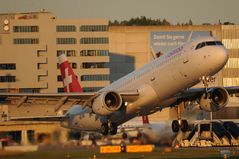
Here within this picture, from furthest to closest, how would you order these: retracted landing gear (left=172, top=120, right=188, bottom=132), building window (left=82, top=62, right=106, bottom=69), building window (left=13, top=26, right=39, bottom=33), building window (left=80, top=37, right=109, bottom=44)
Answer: building window (left=82, top=62, right=106, bottom=69), building window (left=80, top=37, right=109, bottom=44), building window (left=13, top=26, right=39, bottom=33), retracted landing gear (left=172, top=120, right=188, bottom=132)

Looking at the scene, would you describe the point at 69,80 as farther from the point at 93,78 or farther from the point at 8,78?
the point at 93,78

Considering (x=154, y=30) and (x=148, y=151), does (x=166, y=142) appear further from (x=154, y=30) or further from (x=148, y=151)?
(x=154, y=30)

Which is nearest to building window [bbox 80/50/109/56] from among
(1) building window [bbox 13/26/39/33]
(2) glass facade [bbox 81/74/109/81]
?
(2) glass facade [bbox 81/74/109/81]

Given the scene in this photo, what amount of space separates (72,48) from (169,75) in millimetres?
89972

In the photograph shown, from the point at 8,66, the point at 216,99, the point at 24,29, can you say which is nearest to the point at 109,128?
the point at 216,99

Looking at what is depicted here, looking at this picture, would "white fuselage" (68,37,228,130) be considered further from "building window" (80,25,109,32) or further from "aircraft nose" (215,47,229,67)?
"building window" (80,25,109,32)

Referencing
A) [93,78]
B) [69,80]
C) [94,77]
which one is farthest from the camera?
[93,78]

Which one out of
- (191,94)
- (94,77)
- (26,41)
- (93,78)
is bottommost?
(191,94)

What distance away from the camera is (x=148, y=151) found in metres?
59.3

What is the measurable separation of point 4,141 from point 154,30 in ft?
343

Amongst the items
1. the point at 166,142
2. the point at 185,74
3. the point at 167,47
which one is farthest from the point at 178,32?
the point at 185,74

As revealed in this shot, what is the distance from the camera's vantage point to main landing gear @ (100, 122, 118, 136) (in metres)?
55.8

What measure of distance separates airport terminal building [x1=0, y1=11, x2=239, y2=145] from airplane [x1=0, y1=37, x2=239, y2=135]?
7037 centimetres

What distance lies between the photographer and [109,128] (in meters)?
56.0
